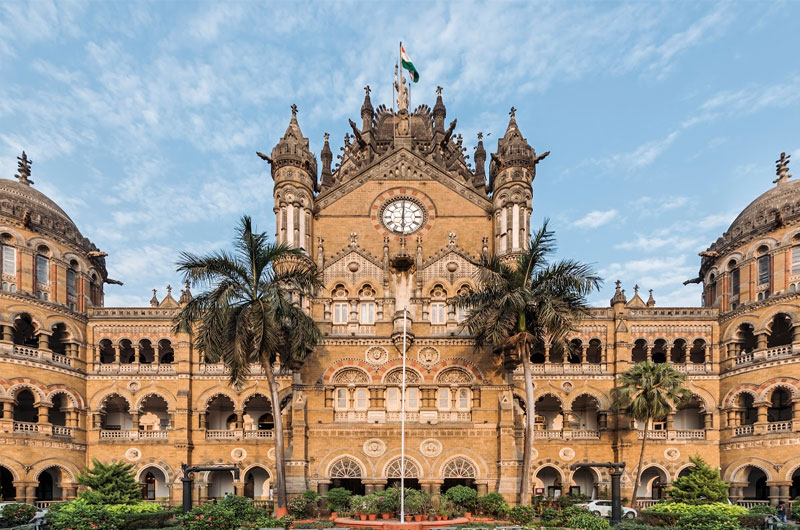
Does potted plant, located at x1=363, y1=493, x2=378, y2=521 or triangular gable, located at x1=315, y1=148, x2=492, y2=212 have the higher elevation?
triangular gable, located at x1=315, y1=148, x2=492, y2=212

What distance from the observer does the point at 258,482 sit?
4200cm

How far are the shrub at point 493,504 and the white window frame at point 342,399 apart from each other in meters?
11.2

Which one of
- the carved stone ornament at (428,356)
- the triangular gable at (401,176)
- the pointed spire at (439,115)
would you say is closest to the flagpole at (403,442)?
the carved stone ornament at (428,356)

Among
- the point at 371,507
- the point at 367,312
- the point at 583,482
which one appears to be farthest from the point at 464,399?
the point at 583,482

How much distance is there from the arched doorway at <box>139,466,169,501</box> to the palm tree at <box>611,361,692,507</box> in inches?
1305

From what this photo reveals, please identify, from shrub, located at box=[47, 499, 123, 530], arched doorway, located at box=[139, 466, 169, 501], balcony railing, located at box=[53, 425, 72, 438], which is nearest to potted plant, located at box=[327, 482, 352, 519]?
shrub, located at box=[47, 499, 123, 530]

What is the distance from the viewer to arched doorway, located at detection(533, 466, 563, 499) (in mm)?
41156

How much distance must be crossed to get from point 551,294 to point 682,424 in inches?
756

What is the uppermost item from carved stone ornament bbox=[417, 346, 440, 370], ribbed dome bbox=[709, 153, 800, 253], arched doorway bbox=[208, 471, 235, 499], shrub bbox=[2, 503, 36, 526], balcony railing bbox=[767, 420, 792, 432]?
ribbed dome bbox=[709, 153, 800, 253]

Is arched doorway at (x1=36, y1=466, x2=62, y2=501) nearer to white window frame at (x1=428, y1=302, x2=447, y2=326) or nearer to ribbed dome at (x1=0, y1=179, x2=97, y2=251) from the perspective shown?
ribbed dome at (x1=0, y1=179, x2=97, y2=251)

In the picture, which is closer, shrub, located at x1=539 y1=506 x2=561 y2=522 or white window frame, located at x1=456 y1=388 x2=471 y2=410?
shrub, located at x1=539 y1=506 x2=561 y2=522

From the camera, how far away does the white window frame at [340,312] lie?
41.8 m

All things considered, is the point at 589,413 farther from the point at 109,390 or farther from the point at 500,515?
the point at 109,390

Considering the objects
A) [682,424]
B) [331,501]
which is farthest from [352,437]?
[682,424]
